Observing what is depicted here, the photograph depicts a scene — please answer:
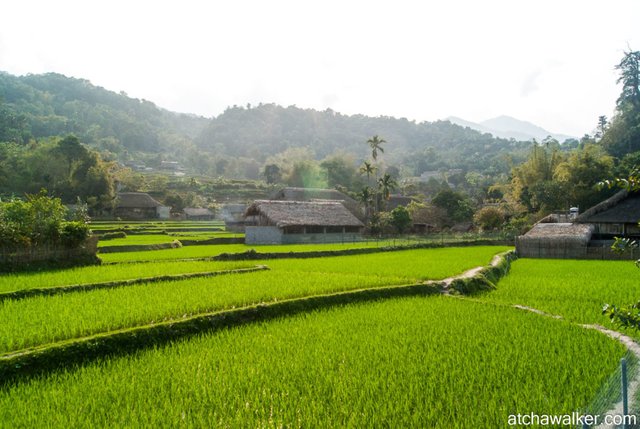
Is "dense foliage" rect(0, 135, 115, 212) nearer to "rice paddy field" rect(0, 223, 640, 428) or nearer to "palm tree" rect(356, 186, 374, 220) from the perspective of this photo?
"palm tree" rect(356, 186, 374, 220)

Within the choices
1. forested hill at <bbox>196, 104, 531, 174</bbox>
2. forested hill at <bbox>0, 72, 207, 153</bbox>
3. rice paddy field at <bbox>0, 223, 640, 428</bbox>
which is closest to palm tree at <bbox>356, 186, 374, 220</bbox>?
rice paddy field at <bbox>0, 223, 640, 428</bbox>

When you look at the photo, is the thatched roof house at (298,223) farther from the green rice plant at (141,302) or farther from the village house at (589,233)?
the green rice plant at (141,302)

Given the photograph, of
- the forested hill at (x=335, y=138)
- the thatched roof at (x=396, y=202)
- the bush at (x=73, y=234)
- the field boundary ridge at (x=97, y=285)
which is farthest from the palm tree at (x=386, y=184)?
the forested hill at (x=335, y=138)

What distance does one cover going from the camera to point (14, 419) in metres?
4.29

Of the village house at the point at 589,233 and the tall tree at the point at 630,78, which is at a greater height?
the tall tree at the point at 630,78

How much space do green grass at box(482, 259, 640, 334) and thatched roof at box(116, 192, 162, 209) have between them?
43.4 metres

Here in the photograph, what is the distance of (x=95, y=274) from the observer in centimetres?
1245

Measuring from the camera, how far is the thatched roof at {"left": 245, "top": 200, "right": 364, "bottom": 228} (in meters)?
30.8

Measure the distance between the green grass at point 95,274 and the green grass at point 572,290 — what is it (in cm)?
893

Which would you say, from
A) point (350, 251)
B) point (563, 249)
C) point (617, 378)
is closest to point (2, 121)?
point (350, 251)

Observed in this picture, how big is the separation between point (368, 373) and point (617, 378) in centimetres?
263

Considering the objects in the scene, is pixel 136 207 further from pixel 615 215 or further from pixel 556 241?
pixel 615 215

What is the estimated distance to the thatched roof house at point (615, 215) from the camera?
22719 millimetres

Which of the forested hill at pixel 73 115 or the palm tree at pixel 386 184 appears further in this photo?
the forested hill at pixel 73 115
